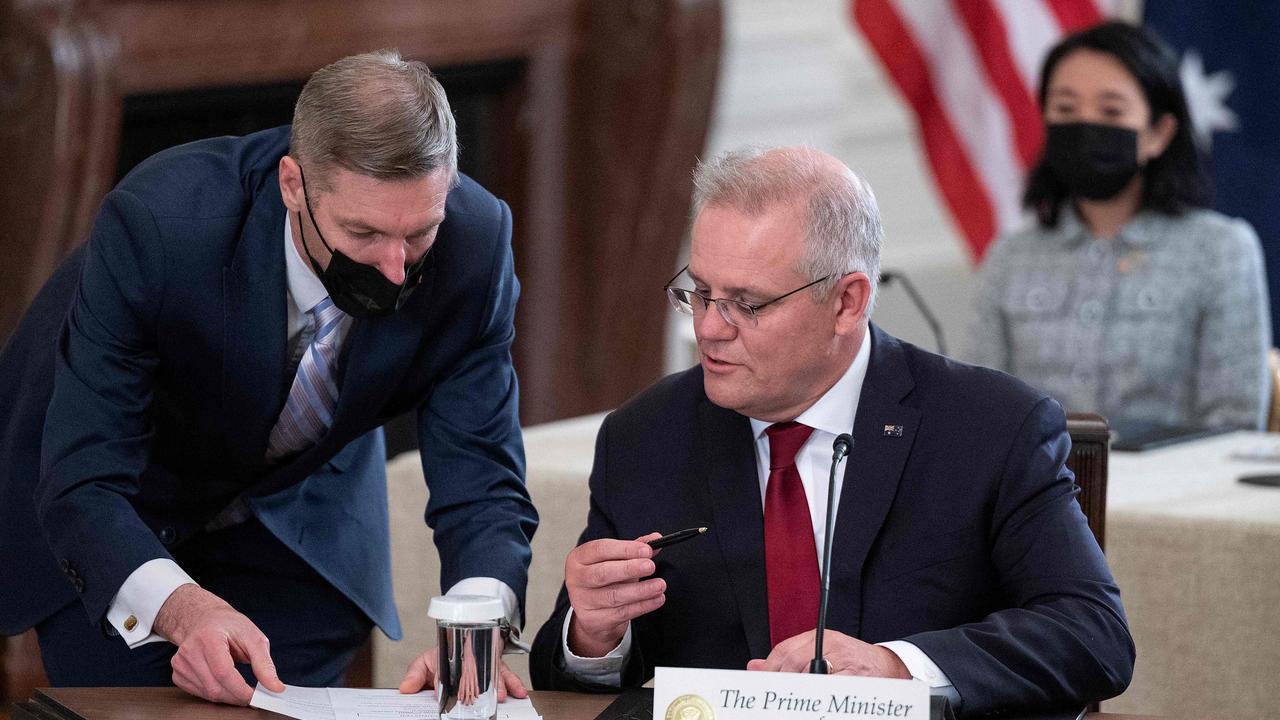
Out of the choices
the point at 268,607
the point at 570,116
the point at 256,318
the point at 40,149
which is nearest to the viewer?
the point at 256,318

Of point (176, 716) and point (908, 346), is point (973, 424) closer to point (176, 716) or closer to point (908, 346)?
point (908, 346)

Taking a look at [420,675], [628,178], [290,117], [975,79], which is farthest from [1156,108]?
[420,675]

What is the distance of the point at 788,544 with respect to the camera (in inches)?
84.2

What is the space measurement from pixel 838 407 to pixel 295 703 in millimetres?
807

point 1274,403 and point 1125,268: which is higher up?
point 1125,268

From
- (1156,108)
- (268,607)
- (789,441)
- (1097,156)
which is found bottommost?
(268,607)

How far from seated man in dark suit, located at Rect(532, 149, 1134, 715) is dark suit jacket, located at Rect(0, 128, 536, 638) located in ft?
0.82

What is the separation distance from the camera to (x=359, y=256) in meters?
2.10

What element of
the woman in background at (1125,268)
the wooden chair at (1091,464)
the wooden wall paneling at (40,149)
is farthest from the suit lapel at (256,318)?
the woman in background at (1125,268)

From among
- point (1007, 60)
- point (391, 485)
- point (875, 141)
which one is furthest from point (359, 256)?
point (875, 141)

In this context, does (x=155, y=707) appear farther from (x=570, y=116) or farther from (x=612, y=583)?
(x=570, y=116)

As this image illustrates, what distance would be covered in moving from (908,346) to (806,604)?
427 millimetres

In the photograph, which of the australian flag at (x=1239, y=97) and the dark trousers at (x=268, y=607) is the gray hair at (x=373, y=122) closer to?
the dark trousers at (x=268, y=607)

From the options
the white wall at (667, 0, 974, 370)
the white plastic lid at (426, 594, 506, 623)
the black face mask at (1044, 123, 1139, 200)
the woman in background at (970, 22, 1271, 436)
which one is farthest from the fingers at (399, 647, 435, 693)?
the white wall at (667, 0, 974, 370)
